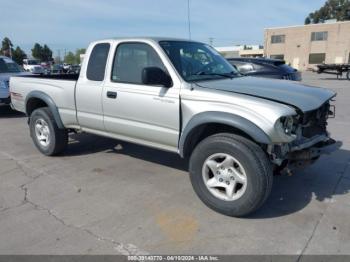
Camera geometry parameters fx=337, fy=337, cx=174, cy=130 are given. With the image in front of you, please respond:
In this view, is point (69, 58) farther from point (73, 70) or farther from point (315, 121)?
point (315, 121)

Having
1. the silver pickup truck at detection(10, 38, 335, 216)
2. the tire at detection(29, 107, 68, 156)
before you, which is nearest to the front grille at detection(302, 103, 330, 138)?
the silver pickup truck at detection(10, 38, 335, 216)

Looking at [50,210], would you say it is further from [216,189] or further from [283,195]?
[283,195]

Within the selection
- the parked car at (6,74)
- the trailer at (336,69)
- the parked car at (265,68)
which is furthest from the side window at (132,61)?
the trailer at (336,69)

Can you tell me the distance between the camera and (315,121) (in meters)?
3.93

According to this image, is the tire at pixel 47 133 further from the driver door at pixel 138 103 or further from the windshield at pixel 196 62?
the windshield at pixel 196 62

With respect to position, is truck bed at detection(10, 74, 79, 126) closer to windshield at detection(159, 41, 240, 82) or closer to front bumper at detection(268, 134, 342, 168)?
windshield at detection(159, 41, 240, 82)

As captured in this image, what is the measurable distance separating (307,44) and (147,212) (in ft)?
201

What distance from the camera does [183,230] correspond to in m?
3.38

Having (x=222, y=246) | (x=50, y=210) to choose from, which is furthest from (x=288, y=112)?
(x=50, y=210)

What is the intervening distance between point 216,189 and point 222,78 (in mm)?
1509

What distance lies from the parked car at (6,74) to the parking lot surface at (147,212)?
4805 mm

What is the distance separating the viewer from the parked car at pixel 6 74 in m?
9.86

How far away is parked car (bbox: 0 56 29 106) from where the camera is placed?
9.86 m

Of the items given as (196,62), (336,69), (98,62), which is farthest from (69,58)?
(196,62)
